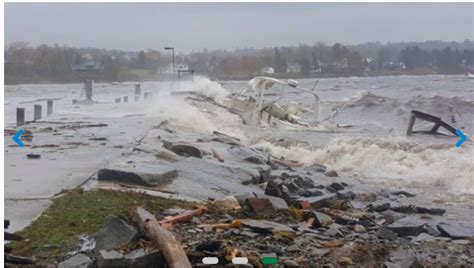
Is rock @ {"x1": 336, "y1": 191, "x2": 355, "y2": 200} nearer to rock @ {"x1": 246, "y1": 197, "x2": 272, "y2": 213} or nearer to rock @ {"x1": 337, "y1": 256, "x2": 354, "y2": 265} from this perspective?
rock @ {"x1": 246, "y1": 197, "x2": 272, "y2": 213}

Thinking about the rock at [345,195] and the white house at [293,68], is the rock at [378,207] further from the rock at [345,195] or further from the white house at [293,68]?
the white house at [293,68]

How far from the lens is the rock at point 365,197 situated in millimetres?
9883

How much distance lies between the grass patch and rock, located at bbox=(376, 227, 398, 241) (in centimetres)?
218

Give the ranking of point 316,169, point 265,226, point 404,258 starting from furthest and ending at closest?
point 316,169 → point 265,226 → point 404,258

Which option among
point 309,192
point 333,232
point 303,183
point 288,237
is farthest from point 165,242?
point 303,183

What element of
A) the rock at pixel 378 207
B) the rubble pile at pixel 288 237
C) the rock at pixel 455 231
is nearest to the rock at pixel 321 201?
the rubble pile at pixel 288 237

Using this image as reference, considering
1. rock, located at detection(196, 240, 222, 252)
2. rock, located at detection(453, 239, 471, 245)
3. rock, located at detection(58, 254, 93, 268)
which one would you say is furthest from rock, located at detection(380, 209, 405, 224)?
rock, located at detection(58, 254, 93, 268)

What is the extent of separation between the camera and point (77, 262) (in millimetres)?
5109

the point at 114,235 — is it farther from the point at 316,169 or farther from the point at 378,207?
the point at 316,169

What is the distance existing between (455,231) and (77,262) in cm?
410

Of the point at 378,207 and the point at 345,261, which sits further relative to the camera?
the point at 378,207

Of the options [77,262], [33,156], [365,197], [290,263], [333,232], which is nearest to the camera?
[77,262]

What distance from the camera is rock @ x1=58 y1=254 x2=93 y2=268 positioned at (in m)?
5.05

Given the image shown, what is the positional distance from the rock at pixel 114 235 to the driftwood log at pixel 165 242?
5.3 inches
